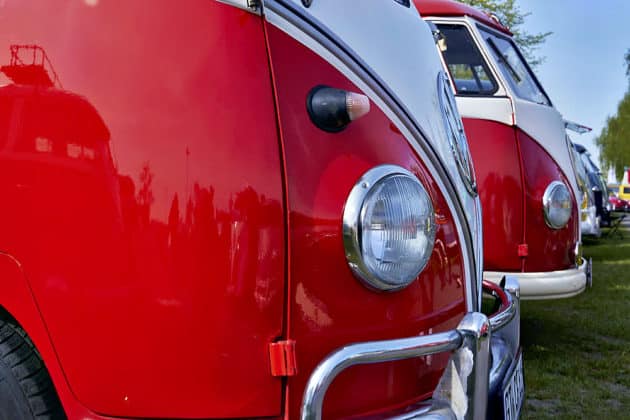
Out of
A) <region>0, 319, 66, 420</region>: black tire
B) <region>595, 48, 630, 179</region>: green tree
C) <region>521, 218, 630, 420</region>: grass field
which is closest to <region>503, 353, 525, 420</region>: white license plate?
<region>0, 319, 66, 420</region>: black tire

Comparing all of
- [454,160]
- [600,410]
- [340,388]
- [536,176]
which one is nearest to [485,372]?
[340,388]

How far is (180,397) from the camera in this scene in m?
1.29

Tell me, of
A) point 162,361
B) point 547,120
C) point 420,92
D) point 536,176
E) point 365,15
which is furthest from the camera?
point 547,120

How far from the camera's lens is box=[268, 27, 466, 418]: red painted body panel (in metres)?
1.33

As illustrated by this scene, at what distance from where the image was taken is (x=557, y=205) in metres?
3.95

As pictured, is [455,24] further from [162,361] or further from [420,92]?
[162,361]

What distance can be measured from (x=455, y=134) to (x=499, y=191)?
6.46ft

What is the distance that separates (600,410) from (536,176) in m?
1.36

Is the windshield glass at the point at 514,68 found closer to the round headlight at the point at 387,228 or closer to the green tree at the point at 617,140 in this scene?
the round headlight at the point at 387,228

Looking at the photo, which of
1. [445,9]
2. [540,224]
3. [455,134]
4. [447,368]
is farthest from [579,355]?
[447,368]

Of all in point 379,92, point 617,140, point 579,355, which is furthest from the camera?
point 617,140

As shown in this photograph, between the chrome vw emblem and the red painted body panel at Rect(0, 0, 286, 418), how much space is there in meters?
0.82

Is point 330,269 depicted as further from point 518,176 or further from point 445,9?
point 445,9

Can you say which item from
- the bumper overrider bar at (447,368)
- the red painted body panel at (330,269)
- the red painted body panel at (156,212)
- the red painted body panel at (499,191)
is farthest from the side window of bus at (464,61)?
the red painted body panel at (156,212)
